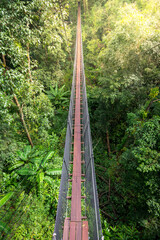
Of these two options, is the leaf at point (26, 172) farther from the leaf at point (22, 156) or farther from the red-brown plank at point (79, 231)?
the red-brown plank at point (79, 231)

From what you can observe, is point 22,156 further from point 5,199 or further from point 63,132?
point 63,132

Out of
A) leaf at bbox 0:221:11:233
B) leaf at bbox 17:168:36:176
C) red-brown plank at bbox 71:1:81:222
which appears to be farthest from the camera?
leaf at bbox 17:168:36:176

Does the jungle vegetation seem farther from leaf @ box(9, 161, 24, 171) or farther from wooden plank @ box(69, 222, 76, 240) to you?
wooden plank @ box(69, 222, 76, 240)

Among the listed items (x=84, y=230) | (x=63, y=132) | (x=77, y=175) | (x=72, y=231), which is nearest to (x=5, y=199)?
(x=77, y=175)

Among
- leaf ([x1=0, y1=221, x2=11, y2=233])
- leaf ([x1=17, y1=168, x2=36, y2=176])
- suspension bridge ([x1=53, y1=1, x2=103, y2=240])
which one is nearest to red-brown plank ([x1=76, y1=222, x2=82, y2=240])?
suspension bridge ([x1=53, y1=1, x2=103, y2=240])

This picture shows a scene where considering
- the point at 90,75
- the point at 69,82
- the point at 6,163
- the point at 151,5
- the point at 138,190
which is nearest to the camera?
the point at 138,190

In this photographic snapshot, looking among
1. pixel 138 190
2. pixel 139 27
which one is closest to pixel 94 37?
pixel 139 27

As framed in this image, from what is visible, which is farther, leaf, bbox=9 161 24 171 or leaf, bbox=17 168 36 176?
leaf, bbox=9 161 24 171

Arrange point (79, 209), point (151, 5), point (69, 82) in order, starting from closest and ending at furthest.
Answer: point (79, 209)
point (151, 5)
point (69, 82)

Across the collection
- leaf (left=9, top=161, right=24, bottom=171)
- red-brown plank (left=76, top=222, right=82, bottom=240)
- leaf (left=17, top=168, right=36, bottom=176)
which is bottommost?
red-brown plank (left=76, top=222, right=82, bottom=240)

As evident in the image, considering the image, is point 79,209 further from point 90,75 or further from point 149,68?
point 90,75
